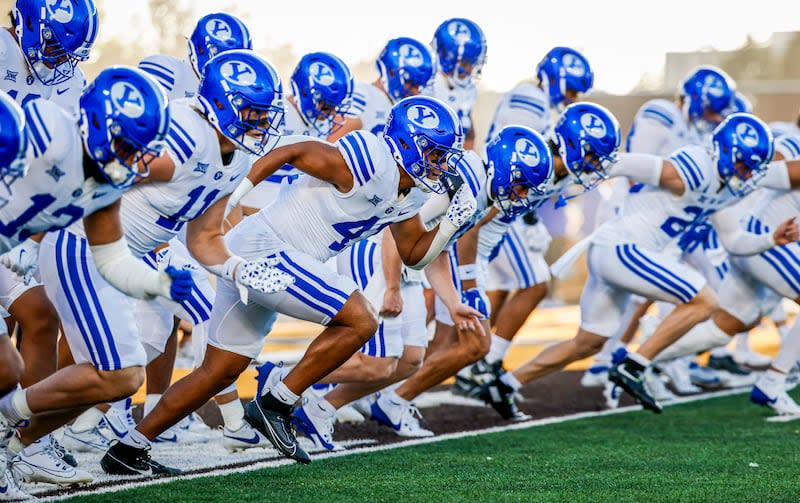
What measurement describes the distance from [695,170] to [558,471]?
8.52 ft

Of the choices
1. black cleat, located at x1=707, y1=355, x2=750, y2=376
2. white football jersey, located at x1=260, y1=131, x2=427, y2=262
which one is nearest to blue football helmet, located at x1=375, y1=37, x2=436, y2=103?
white football jersey, located at x1=260, y1=131, x2=427, y2=262

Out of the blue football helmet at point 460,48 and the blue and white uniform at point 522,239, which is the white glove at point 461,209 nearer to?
the blue and white uniform at point 522,239

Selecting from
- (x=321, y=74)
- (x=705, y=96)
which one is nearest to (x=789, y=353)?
(x=705, y=96)

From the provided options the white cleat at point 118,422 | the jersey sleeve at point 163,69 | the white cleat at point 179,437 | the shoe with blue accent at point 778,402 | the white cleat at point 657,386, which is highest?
the jersey sleeve at point 163,69

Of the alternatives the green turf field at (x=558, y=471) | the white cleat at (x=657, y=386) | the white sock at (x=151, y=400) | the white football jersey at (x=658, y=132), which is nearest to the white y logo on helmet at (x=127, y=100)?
the green turf field at (x=558, y=471)

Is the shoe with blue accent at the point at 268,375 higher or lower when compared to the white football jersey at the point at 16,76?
lower

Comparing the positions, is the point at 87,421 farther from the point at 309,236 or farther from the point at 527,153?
the point at 527,153

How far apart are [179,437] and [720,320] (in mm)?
3663

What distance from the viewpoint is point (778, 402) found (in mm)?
7910

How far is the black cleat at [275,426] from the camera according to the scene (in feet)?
18.1

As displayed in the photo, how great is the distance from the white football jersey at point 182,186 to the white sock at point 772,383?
162 inches

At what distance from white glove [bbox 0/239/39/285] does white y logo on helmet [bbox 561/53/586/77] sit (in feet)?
16.3

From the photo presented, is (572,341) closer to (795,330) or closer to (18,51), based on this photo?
(795,330)

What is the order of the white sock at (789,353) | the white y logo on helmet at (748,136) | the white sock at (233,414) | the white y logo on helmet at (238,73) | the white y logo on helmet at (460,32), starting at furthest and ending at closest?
the white y logo on helmet at (460,32) → the white sock at (789,353) → the white y logo on helmet at (748,136) → the white sock at (233,414) → the white y logo on helmet at (238,73)
